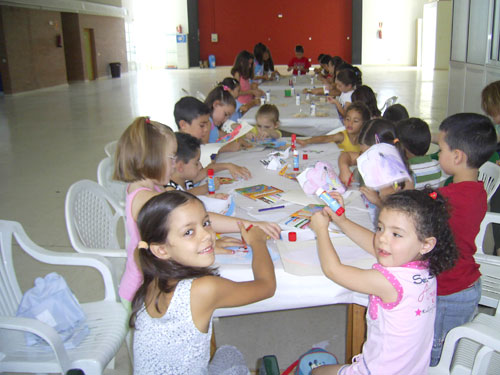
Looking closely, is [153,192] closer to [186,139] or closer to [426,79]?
[186,139]

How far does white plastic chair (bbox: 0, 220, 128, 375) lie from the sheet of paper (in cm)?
76

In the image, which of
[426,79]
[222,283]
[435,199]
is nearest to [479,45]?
[435,199]

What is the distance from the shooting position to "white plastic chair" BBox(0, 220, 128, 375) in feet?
5.24

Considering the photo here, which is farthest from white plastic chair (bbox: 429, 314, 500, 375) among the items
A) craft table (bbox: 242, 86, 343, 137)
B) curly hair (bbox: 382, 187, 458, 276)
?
craft table (bbox: 242, 86, 343, 137)

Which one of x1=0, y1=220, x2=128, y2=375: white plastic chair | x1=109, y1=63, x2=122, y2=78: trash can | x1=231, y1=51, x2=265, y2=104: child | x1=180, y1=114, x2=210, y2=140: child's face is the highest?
x1=109, y1=63, x2=122, y2=78: trash can

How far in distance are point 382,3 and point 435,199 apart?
2129cm

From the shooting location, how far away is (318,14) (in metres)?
21.2

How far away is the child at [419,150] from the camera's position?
2.63 meters

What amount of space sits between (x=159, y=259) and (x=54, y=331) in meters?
0.52

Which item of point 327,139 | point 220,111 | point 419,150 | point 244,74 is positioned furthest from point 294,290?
point 244,74

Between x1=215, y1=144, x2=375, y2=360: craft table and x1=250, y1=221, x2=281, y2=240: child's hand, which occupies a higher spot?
x1=250, y1=221, x2=281, y2=240: child's hand

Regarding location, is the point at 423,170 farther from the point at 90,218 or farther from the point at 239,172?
the point at 90,218

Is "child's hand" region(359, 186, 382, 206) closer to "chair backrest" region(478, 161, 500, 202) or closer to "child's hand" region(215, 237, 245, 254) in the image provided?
"child's hand" region(215, 237, 245, 254)

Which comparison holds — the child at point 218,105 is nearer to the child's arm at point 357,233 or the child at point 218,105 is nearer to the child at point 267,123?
the child at point 267,123
